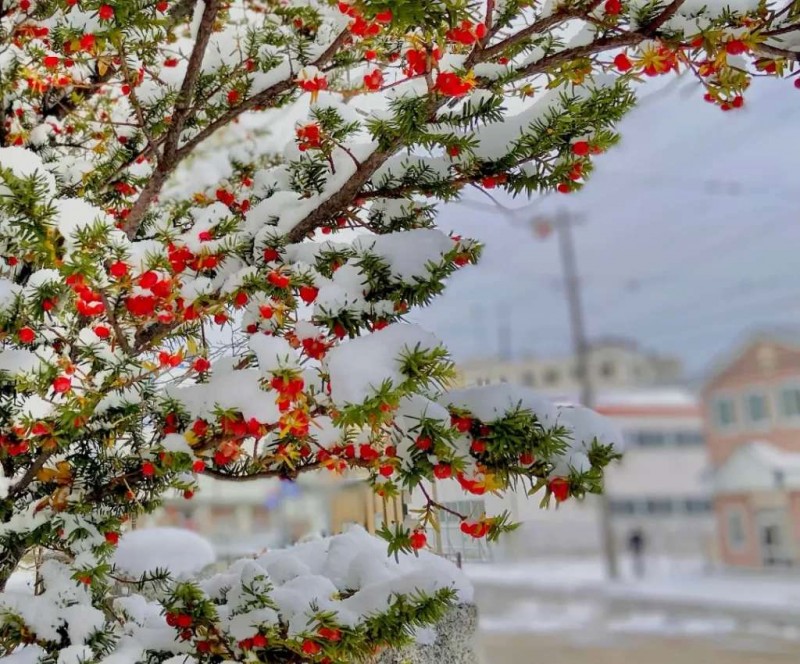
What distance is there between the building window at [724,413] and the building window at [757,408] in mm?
477

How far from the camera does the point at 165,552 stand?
3447 mm

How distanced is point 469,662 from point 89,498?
1519mm

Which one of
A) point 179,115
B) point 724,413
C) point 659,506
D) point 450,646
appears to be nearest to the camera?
point 179,115

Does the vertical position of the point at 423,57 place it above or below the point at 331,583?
above

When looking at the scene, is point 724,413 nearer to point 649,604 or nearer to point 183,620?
point 649,604

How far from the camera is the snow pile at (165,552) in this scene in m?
3.21

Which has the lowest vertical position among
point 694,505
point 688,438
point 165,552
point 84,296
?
point 694,505

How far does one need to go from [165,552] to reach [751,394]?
20564 mm

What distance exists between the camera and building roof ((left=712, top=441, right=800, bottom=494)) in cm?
1903

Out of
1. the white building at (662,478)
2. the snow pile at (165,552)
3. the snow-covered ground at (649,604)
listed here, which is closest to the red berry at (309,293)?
the snow pile at (165,552)

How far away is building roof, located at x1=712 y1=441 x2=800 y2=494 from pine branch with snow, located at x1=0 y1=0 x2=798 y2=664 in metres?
19.5

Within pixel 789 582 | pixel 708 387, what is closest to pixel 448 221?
pixel 789 582

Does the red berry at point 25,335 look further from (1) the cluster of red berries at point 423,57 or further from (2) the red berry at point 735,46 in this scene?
(2) the red berry at point 735,46

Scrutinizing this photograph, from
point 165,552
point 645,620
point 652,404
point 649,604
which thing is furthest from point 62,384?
A: point 652,404
